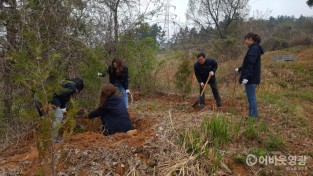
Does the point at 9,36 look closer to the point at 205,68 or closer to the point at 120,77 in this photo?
the point at 120,77

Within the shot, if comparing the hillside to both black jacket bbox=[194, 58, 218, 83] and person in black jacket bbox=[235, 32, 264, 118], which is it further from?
black jacket bbox=[194, 58, 218, 83]

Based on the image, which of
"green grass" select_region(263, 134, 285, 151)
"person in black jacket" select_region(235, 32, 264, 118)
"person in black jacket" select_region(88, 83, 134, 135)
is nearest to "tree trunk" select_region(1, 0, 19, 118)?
"person in black jacket" select_region(88, 83, 134, 135)

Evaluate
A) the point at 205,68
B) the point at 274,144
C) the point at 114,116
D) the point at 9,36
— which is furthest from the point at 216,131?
the point at 9,36

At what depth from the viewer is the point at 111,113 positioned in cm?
578

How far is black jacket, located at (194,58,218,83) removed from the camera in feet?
25.3

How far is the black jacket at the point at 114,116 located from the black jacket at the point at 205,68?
272 cm

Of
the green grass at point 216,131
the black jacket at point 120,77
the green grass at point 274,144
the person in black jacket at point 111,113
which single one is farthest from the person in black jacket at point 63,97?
the green grass at point 274,144

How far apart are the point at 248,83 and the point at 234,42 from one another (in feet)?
45.0

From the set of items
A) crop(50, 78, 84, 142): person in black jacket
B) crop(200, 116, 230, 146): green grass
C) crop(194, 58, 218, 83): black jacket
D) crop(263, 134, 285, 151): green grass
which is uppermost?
crop(194, 58, 218, 83): black jacket

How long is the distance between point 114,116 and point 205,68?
2.94 metres

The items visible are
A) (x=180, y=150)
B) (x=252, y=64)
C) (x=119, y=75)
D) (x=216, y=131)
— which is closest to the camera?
(x=180, y=150)

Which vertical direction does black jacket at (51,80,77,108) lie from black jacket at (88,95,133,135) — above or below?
above

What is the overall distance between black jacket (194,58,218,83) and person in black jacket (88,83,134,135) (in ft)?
8.90

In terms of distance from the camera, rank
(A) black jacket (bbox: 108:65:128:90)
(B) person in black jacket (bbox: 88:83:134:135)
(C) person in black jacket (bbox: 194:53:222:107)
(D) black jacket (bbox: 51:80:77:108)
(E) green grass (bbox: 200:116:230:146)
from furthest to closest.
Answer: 1. (C) person in black jacket (bbox: 194:53:222:107)
2. (A) black jacket (bbox: 108:65:128:90)
3. (B) person in black jacket (bbox: 88:83:134:135)
4. (D) black jacket (bbox: 51:80:77:108)
5. (E) green grass (bbox: 200:116:230:146)
